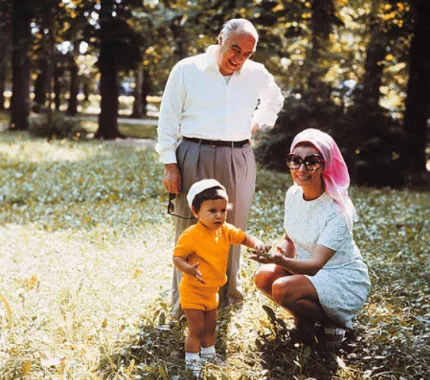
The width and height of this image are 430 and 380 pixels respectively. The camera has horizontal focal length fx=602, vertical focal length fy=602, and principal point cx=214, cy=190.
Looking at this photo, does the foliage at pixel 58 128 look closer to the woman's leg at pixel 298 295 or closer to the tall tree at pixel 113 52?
the tall tree at pixel 113 52

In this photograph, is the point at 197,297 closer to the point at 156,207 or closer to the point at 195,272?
the point at 195,272

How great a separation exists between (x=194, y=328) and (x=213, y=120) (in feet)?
4.86

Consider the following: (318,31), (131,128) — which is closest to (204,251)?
(318,31)

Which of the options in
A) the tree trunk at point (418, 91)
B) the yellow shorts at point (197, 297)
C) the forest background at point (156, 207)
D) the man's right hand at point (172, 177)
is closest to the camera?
the yellow shorts at point (197, 297)

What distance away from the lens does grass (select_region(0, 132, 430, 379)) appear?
3.80 meters

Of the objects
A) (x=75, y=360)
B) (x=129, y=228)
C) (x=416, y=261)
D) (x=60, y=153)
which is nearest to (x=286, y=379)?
(x=75, y=360)

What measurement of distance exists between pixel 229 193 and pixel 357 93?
8.96 meters

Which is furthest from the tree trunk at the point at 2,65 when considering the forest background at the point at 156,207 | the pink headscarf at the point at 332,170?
the pink headscarf at the point at 332,170

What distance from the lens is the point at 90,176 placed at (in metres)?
11.4

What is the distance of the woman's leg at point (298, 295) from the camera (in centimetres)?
387

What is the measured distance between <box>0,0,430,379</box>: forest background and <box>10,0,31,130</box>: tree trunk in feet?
0.22

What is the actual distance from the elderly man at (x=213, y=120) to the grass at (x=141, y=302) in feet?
1.93

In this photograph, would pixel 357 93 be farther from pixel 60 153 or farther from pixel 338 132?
pixel 60 153

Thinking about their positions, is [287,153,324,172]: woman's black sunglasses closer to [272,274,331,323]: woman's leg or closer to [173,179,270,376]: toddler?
[173,179,270,376]: toddler
